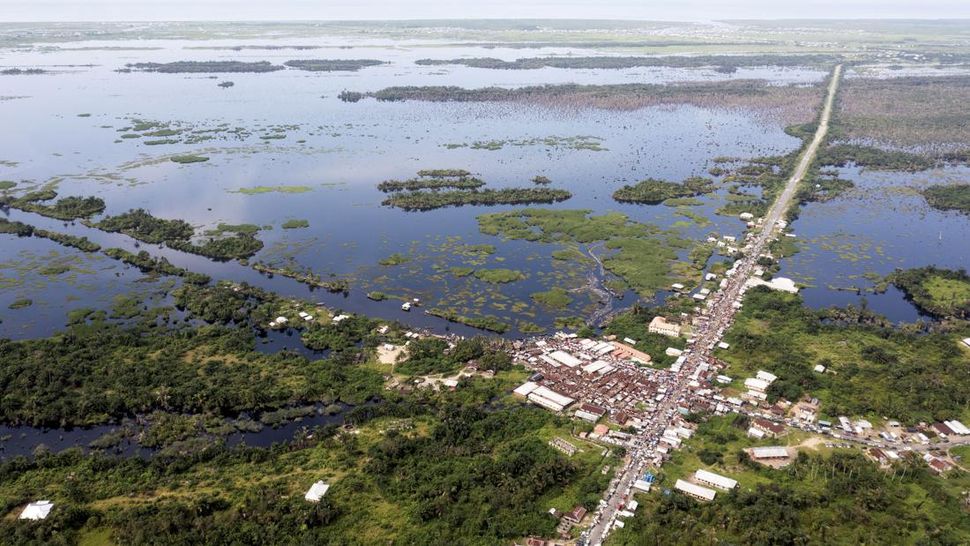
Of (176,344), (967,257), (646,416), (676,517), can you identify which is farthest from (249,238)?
(967,257)

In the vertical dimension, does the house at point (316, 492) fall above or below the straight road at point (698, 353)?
below

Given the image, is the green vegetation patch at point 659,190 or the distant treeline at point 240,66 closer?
the green vegetation patch at point 659,190

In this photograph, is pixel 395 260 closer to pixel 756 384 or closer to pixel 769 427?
pixel 756 384

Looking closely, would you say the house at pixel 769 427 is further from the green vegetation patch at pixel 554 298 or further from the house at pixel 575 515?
the green vegetation patch at pixel 554 298

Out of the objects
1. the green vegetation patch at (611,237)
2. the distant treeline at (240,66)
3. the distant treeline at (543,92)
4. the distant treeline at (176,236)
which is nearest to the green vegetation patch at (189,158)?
the distant treeline at (176,236)

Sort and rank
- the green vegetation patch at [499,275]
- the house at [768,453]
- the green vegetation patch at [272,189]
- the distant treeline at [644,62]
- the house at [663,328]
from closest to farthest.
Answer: the house at [768,453] < the house at [663,328] < the green vegetation patch at [499,275] < the green vegetation patch at [272,189] < the distant treeline at [644,62]

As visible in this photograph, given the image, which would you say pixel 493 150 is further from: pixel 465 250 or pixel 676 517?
pixel 676 517
